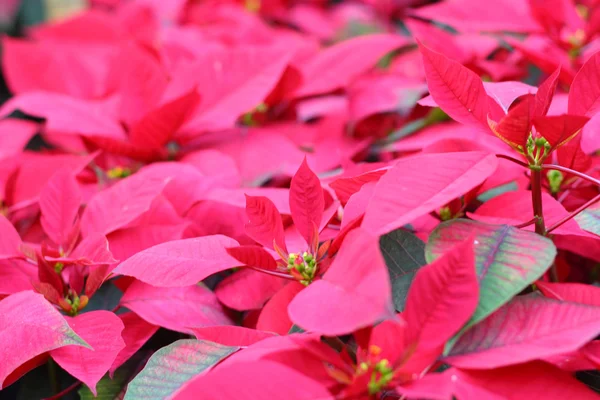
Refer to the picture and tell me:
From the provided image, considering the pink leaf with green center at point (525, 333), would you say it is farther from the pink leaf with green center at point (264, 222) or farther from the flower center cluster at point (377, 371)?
the pink leaf with green center at point (264, 222)

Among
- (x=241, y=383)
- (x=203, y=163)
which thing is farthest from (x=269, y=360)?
(x=203, y=163)

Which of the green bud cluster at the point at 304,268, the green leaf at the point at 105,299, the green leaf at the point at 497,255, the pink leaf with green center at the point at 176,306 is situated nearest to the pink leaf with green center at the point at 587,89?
the green leaf at the point at 497,255

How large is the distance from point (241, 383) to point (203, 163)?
16.3 inches

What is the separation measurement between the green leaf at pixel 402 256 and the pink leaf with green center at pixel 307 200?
0.05m

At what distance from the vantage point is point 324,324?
33 cm

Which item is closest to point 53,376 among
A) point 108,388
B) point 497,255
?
point 108,388

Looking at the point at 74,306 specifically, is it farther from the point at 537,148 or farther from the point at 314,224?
the point at 537,148

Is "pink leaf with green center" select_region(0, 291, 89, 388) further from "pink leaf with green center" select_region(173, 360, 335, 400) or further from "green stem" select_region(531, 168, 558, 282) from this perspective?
"green stem" select_region(531, 168, 558, 282)

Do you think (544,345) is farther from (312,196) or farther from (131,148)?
(131,148)

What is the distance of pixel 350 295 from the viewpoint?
0.34m

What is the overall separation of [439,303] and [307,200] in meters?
0.14

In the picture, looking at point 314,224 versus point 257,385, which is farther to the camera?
point 314,224

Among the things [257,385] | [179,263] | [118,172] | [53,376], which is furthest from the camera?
[118,172]

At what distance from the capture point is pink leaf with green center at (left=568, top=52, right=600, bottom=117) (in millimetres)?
439
